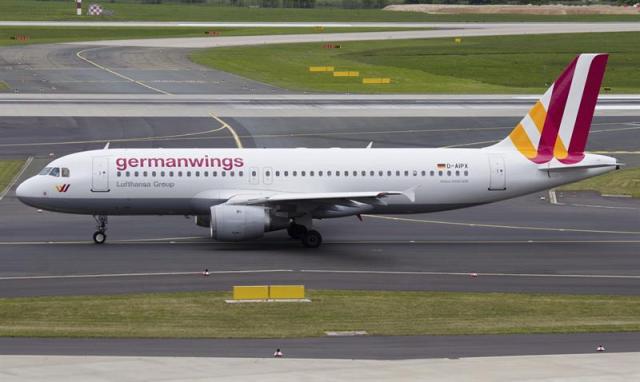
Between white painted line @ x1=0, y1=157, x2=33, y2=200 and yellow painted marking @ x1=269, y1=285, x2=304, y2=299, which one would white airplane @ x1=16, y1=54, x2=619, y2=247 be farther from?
white painted line @ x1=0, y1=157, x2=33, y2=200

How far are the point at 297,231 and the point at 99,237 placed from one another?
8.05 metres

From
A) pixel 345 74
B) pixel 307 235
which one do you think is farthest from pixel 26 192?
pixel 345 74

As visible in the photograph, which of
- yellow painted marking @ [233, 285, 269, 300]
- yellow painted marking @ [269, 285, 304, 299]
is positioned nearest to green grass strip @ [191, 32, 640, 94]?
yellow painted marking @ [269, 285, 304, 299]

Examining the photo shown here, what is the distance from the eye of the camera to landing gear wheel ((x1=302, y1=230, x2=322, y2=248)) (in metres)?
48.8

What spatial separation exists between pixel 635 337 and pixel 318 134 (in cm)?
4844

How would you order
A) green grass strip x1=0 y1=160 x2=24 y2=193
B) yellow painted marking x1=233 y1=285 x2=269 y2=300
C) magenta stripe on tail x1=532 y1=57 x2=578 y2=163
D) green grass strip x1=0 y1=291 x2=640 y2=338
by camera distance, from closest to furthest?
green grass strip x1=0 y1=291 x2=640 y2=338 < yellow painted marking x1=233 y1=285 x2=269 y2=300 < magenta stripe on tail x1=532 y1=57 x2=578 y2=163 < green grass strip x1=0 y1=160 x2=24 y2=193

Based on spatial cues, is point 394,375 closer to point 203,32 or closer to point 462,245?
point 462,245

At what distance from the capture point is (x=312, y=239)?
160 ft

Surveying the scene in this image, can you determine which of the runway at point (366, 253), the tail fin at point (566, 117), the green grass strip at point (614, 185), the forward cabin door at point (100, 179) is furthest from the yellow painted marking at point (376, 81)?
the forward cabin door at point (100, 179)

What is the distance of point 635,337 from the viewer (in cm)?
3344

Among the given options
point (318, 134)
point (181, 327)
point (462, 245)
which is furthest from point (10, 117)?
point (181, 327)

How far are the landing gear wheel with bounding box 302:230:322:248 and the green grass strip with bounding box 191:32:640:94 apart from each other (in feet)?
199

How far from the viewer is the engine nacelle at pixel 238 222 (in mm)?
47094

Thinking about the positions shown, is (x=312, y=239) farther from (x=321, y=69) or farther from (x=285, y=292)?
(x=321, y=69)
